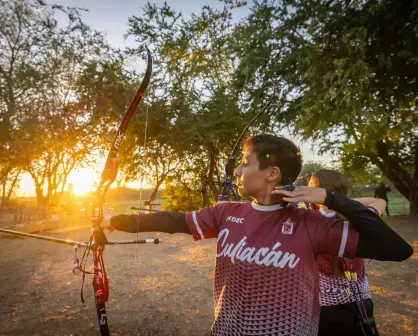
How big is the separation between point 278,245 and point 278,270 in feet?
0.47

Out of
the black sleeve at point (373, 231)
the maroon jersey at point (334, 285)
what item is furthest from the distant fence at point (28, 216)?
the black sleeve at point (373, 231)

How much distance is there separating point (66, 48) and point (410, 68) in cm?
1881

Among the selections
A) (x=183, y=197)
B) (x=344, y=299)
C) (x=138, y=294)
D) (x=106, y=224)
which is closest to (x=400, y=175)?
(x=183, y=197)

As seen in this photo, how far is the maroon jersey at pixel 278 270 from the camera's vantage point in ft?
5.28

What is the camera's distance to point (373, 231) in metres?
1.45

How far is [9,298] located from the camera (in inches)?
225

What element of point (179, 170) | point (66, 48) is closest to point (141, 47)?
point (66, 48)

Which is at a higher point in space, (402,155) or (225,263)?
(402,155)

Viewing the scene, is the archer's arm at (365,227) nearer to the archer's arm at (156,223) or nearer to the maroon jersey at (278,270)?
the maroon jersey at (278,270)

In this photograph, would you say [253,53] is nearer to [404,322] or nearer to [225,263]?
[404,322]

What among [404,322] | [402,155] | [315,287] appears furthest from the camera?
[402,155]

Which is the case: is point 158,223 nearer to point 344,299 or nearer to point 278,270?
point 278,270

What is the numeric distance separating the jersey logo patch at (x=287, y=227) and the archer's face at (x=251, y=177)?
0.85ft

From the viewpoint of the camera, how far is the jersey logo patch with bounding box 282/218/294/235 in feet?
5.47
